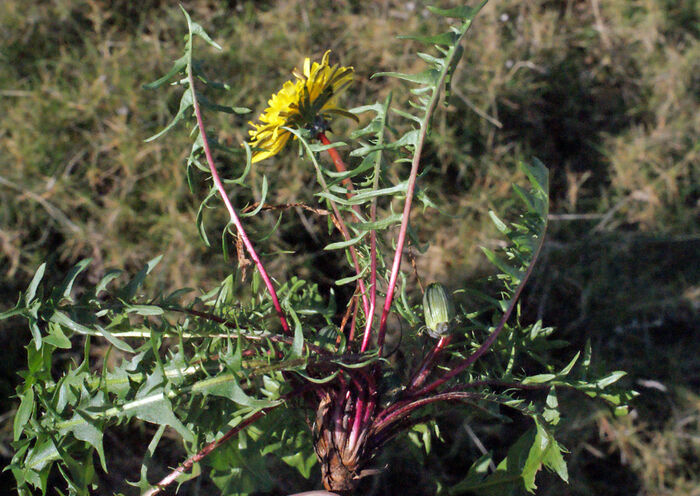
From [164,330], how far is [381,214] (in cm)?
56

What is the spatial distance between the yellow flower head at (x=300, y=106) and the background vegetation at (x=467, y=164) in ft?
1.64

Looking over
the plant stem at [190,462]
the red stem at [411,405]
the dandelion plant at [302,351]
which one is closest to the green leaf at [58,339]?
the dandelion plant at [302,351]

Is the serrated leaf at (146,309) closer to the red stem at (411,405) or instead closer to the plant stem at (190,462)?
the plant stem at (190,462)

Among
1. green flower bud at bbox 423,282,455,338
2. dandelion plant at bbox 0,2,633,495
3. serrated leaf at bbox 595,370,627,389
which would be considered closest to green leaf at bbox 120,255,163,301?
dandelion plant at bbox 0,2,633,495

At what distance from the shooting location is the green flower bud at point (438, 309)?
591 millimetres

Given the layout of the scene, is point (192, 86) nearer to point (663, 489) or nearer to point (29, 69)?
point (29, 69)

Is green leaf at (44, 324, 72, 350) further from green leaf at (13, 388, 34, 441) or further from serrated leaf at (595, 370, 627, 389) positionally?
serrated leaf at (595, 370, 627, 389)

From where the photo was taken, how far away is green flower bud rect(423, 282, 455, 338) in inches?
23.3

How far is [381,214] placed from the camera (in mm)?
1084

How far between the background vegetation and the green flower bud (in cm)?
57

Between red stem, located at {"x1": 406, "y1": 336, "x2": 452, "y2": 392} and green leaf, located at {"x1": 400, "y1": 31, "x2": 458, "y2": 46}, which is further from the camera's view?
red stem, located at {"x1": 406, "y1": 336, "x2": 452, "y2": 392}

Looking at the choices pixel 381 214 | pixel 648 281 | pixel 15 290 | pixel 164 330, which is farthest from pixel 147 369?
pixel 648 281

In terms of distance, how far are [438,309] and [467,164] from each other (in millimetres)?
682

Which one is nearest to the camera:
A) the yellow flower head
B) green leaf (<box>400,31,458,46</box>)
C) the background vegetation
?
green leaf (<box>400,31,458,46</box>)
